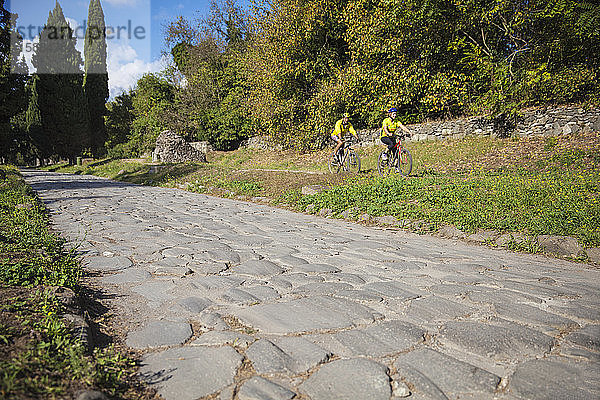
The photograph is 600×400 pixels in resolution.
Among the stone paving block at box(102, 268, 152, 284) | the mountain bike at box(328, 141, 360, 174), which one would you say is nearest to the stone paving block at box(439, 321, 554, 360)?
the stone paving block at box(102, 268, 152, 284)

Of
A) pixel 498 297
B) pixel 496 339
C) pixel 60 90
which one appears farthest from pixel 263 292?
pixel 60 90

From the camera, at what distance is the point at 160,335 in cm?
226

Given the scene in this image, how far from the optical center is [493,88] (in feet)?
54.0

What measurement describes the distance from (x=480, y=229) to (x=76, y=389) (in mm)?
5595

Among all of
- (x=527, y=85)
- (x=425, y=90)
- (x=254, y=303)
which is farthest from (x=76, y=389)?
(x=425, y=90)

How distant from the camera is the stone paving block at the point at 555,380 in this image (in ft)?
5.55

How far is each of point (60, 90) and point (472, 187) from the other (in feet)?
158

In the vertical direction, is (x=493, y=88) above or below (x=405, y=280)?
above

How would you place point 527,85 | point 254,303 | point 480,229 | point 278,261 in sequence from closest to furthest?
1. point 254,303
2. point 278,261
3. point 480,229
4. point 527,85

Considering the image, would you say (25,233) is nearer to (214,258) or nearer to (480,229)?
(214,258)

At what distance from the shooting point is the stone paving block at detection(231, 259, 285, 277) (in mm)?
3533

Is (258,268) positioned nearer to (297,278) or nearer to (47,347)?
(297,278)

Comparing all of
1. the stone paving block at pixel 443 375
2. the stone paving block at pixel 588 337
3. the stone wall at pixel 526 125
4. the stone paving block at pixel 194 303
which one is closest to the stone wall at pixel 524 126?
the stone wall at pixel 526 125

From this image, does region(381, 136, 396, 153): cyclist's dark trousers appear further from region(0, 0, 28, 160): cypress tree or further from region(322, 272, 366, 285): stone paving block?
region(0, 0, 28, 160): cypress tree
